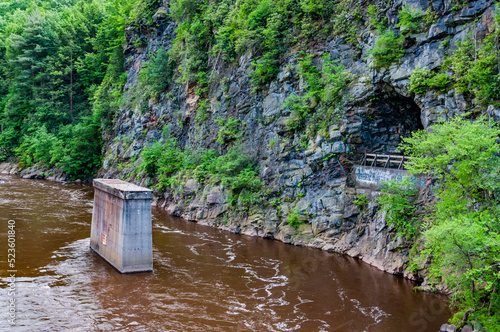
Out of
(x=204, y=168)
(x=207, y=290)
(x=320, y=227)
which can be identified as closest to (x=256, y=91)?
(x=204, y=168)

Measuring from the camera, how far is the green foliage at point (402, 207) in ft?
66.7

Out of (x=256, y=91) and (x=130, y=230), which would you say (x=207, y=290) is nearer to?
(x=130, y=230)

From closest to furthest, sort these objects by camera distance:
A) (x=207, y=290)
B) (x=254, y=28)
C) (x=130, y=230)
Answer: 1. (x=207, y=290)
2. (x=130, y=230)
3. (x=254, y=28)

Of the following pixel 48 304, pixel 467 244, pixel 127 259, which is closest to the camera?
pixel 467 244

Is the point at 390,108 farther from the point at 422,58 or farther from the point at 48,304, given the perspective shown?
the point at 48,304

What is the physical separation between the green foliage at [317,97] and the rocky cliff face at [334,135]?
0.65 m

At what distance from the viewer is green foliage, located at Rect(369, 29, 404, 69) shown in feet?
77.2

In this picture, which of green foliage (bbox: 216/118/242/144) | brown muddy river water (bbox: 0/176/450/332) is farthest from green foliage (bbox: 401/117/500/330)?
green foliage (bbox: 216/118/242/144)

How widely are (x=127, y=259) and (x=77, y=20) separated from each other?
58.3m

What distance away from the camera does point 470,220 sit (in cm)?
1291

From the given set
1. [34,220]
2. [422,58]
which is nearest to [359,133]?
[422,58]

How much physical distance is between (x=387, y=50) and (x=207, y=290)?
1668cm

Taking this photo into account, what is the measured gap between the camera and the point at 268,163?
30.2 m

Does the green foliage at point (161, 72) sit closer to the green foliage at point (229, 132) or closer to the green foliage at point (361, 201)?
the green foliage at point (229, 132)
